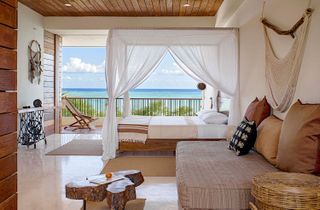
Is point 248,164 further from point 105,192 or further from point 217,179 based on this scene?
point 105,192

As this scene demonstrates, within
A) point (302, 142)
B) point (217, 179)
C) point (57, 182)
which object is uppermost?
point (302, 142)

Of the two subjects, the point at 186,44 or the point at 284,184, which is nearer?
the point at 284,184

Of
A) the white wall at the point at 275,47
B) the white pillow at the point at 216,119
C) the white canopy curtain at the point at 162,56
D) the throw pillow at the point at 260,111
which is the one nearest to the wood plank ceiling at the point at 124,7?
the white wall at the point at 275,47

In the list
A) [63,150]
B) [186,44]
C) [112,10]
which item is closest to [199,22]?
[112,10]

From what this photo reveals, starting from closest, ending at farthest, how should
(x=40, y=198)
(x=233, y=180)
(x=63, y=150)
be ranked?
(x=233, y=180), (x=40, y=198), (x=63, y=150)

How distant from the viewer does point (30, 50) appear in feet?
22.8

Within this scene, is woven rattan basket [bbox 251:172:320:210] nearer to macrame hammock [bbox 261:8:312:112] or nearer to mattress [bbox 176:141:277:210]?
mattress [bbox 176:141:277:210]

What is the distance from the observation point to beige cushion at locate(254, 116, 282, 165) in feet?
9.73

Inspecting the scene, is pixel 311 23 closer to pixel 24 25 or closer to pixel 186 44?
pixel 186 44

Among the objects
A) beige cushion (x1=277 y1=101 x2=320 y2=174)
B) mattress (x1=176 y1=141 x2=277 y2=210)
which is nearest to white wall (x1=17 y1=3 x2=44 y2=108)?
mattress (x1=176 y1=141 x2=277 y2=210)

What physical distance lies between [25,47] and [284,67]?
5.24 metres

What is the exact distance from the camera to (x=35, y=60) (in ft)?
23.4

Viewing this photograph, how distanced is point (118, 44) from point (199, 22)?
289cm

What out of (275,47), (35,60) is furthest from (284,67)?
(35,60)
